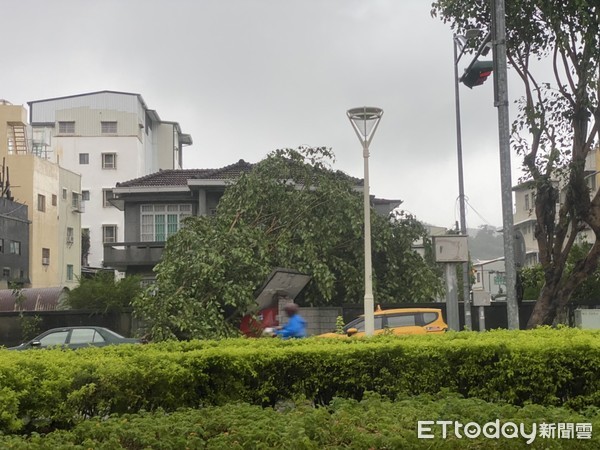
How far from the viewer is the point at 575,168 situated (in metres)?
22.8

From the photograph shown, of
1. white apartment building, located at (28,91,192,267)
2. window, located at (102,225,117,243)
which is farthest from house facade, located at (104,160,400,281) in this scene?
window, located at (102,225,117,243)

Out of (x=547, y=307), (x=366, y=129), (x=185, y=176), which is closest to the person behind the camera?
(x=366, y=129)

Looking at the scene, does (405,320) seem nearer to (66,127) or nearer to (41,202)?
(41,202)

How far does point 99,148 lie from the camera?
225 ft

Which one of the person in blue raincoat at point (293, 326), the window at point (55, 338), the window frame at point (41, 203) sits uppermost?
the window frame at point (41, 203)

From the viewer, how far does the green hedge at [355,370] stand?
27.3 ft

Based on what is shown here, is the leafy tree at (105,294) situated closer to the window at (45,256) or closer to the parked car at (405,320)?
the parked car at (405,320)

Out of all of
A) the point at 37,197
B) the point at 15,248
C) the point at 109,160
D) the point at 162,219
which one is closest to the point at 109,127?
the point at 109,160

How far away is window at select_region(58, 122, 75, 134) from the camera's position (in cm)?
6919

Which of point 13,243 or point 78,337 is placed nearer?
point 78,337

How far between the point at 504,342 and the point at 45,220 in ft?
162

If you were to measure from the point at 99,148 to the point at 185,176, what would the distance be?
2881 cm

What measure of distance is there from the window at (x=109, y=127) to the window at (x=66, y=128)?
2.48m

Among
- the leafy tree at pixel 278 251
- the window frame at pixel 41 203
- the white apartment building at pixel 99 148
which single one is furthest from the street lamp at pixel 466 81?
the white apartment building at pixel 99 148
